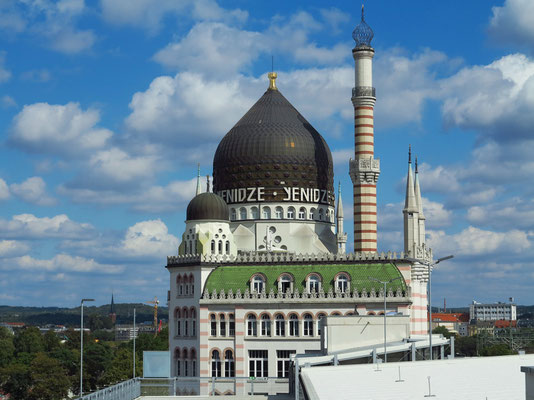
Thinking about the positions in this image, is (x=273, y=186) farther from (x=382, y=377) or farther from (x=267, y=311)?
(x=382, y=377)

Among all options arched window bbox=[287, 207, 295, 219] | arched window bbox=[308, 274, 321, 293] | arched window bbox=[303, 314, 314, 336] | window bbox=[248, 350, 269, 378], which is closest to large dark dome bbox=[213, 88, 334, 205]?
arched window bbox=[287, 207, 295, 219]

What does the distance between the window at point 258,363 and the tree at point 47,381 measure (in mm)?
31815

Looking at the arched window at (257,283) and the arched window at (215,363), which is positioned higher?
the arched window at (257,283)

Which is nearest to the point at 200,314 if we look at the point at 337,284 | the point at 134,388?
the point at 337,284

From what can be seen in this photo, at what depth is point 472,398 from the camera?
135ft

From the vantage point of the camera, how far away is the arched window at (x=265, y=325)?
98.9 m

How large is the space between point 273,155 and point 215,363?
23681mm

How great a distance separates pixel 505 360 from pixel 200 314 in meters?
47.1

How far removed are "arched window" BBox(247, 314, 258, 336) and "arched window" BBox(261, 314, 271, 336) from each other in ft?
2.22

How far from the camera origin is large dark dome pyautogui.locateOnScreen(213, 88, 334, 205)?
109500 mm

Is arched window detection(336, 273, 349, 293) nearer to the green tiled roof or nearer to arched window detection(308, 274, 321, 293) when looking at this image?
the green tiled roof

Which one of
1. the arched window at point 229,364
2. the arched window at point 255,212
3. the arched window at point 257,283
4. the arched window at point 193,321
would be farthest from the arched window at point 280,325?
the arched window at point 255,212

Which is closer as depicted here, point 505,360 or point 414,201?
point 505,360

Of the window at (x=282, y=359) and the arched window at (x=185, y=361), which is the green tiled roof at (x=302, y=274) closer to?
the window at (x=282, y=359)
